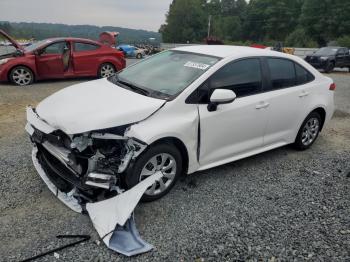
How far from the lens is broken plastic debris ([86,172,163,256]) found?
2.98 m

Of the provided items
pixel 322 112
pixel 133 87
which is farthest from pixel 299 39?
pixel 133 87

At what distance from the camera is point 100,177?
129 inches

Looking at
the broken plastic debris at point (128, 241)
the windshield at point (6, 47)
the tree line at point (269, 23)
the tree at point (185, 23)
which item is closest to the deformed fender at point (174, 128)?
the broken plastic debris at point (128, 241)

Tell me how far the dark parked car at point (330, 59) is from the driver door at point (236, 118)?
49.7 feet

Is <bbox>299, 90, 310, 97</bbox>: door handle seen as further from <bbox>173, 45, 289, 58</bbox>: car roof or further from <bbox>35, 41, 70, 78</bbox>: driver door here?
<bbox>35, 41, 70, 78</bbox>: driver door

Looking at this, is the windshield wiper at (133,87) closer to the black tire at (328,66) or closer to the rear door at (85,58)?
the rear door at (85,58)

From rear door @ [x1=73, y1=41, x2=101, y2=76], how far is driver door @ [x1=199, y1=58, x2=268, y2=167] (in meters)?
7.35

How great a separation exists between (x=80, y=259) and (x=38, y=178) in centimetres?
160

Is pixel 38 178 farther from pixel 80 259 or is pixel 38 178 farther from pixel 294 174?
pixel 294 174

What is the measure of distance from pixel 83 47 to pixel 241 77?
7.60 metres

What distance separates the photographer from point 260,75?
448cm

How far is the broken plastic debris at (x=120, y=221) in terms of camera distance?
2980 mm

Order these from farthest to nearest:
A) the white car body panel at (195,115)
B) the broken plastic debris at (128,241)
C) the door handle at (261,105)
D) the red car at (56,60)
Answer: the red car at (56,60), the door handle at (261,105), the white car body panel at (195,115), the broken plastic debris at (128,241)

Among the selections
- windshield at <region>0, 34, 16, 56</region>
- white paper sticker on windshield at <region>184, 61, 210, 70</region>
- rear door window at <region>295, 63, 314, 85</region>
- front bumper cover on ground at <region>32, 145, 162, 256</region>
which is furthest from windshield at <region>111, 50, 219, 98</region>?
windshield at <region>0, 34, 16, 56</region>
